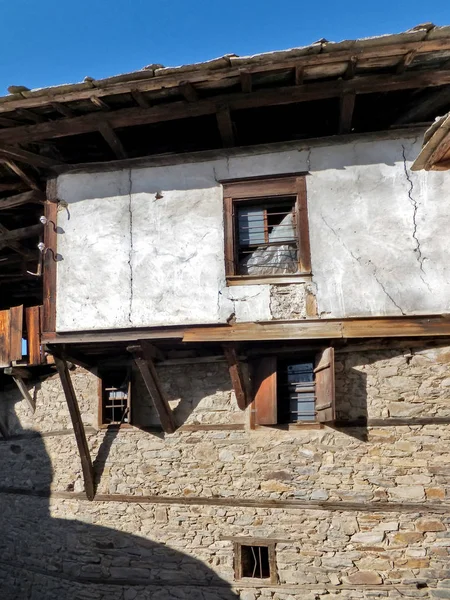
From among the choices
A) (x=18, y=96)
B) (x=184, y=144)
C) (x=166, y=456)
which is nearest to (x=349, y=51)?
(x=184, y=144)

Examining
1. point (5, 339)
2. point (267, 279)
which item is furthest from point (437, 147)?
point (5, 339)

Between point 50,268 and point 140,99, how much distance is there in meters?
2.65

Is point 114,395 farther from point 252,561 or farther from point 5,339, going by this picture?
point 252,561

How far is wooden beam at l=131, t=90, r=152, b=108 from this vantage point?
18.4 ft

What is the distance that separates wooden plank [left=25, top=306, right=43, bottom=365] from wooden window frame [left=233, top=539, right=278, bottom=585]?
413 cm

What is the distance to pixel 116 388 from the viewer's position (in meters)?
7.26

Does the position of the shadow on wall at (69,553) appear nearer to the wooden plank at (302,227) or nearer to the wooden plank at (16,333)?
the wooden plank at (16,333)

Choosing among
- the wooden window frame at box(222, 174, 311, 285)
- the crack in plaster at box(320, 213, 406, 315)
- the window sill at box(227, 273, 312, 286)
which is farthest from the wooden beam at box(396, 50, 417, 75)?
the window sill at box(227, 273, 312, 286)

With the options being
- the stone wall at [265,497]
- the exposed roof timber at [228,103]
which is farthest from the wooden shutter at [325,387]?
the exposed roof timber at [228,103]

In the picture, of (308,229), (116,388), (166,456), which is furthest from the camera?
(116,388)

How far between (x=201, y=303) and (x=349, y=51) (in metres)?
3.42

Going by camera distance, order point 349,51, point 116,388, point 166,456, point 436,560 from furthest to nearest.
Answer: point 116,388 < point 166,456 < point 436,560 < point 349,51

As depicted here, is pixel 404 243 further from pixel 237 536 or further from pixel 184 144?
pixel 237 536

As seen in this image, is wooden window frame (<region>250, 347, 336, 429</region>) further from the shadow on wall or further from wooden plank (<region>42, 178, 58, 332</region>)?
wooden plank (<region>42, 178, 58, 332</region>)
